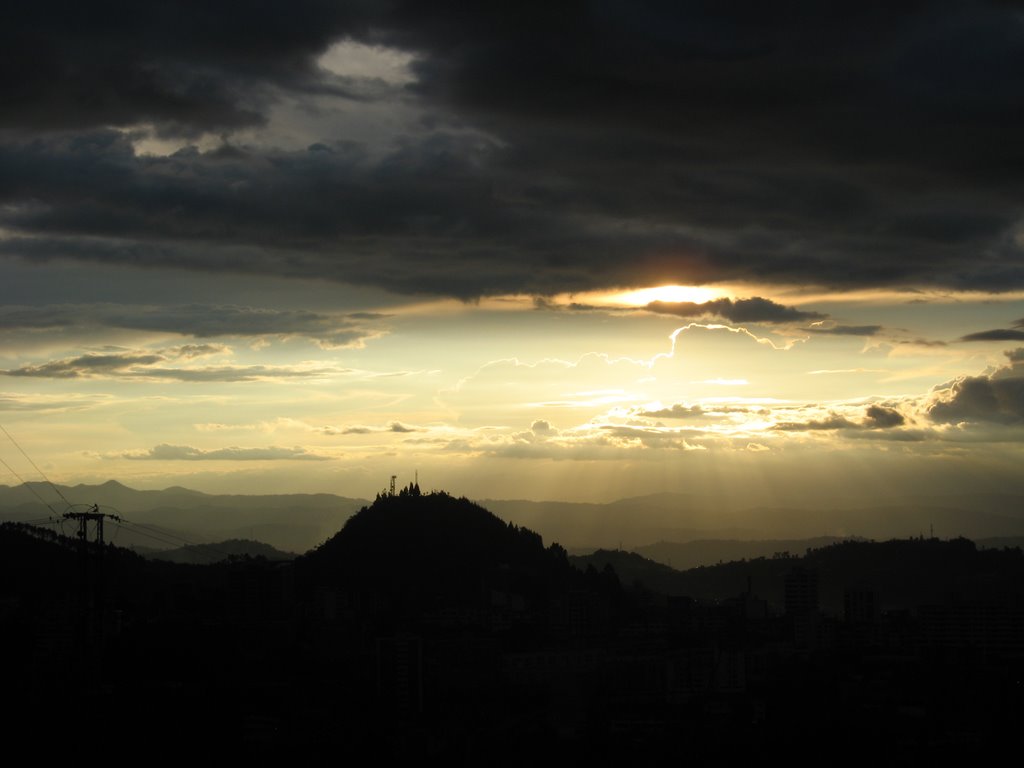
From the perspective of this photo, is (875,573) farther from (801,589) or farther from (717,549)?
(717,549)

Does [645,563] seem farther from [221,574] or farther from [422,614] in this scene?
[422,614]

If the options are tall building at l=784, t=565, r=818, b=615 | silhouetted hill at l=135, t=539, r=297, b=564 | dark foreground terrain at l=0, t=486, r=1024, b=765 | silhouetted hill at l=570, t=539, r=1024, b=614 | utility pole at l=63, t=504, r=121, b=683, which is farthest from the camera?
silhouetted hill at l=135, t=539, r=297, b=564

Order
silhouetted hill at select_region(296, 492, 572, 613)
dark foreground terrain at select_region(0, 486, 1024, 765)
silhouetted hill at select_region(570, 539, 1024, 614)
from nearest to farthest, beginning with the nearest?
dark foreground terrain at select_region(0, 486, 1024, 765), silhouetted hill at select_region(296, 492, 572, 613), silhouetted hill at select_region(570, 539, 1024, 614)

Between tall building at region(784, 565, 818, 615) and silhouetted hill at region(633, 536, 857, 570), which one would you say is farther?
silhouetted hill at region(633, 536, 857, 570)

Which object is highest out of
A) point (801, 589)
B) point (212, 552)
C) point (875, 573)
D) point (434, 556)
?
point (212, 552)

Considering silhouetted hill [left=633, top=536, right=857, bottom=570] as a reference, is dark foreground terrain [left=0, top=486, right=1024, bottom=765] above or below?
below

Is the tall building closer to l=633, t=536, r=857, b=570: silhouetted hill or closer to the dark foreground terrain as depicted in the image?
the dark foreground terrain

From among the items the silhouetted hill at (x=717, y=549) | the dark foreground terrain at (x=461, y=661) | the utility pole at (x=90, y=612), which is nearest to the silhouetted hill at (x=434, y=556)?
the dark foreground terrain at (x=461, y=661)

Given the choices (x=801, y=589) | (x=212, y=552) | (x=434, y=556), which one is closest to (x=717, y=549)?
Answer: (x=212, y=552)

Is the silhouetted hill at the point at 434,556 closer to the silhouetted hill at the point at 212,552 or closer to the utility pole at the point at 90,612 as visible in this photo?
the utility pole at the point at 90,612

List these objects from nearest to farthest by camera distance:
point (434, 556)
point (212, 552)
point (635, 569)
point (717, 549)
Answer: point (434, 556), point (635, 569), point (212, 552), point (717, 549)

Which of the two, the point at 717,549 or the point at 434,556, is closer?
the point at 434,556

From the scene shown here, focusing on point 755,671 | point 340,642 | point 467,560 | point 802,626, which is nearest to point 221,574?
point 467,560

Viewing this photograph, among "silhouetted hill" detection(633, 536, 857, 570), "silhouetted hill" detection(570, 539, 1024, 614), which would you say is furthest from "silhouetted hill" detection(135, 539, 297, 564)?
"silhouetted hill" detection(633, 536, 857, 570)
